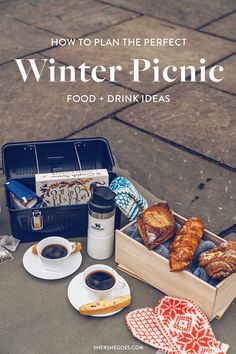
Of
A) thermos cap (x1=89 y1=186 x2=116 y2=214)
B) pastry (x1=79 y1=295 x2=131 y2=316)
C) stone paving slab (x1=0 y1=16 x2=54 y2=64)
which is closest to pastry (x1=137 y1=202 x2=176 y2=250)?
thermos cap (x1=89 y1=186 x2=116 y2=214)

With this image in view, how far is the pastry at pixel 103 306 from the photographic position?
238 centimetres

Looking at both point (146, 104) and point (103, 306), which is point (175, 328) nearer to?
point (103, 306)

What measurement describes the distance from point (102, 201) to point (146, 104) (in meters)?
2.40

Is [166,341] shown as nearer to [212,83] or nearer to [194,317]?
[194,317]

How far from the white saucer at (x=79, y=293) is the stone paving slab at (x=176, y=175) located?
3.64ft

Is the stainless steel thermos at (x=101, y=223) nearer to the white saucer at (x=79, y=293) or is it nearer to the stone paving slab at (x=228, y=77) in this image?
the white saucer at (x=79, y=293)

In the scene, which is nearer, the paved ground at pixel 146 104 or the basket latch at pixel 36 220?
the basket latch at pixel 36 220

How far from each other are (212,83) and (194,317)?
318 cm

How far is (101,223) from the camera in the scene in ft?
8.48

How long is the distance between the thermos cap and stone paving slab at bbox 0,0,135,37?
12.3ft

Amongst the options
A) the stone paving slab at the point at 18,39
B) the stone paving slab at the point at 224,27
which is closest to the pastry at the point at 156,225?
the stone paving slab at the point at 18,39

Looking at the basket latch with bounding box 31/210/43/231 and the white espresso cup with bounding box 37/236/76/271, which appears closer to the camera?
the white espresso cup with bounding box 37/236/76/271

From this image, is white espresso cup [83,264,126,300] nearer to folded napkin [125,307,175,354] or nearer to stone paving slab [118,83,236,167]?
folded napkin [125,307,175,354]

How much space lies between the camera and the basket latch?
2.65 m
